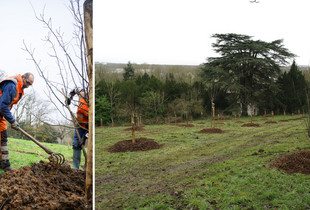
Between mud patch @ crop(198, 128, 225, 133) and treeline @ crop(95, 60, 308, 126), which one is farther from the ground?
treeline @ crop(95, 60, 308, 126)

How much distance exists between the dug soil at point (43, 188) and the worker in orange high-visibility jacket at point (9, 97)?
287 millimetres

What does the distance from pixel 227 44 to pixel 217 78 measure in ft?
1.96

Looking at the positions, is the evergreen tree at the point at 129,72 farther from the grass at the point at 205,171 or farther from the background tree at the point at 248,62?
the background tree at the point at 248,62

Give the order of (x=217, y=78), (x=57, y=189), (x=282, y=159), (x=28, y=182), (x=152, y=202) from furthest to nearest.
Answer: (x=217, y=78)
(x=282, y=159)
(x=152, y=202)
(x=57, y=189)
(x=28, y=182)

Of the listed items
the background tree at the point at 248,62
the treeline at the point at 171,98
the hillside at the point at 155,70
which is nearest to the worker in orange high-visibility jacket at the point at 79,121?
the treeline at the point at 171,98

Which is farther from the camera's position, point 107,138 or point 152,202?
point 107,138

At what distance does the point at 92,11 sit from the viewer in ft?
6.95

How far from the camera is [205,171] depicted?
3.24 meters

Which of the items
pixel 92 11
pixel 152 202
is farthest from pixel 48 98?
pixel 152 202

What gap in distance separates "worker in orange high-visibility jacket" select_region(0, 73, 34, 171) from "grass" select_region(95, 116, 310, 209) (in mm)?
1245

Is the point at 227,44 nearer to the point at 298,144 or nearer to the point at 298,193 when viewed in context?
the point at 298,144

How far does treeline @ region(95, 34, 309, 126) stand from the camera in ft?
10.9

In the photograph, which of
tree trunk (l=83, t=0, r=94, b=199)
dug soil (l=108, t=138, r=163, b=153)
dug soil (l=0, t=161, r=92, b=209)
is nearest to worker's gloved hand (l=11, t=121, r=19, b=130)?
dug soil (l=0, t=161, r=92, b=209)

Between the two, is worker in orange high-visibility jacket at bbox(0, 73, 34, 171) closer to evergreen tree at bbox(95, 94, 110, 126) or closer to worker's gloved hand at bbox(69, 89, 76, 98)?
worker's gloved hand at bbox(69, 89, 76, 98)
